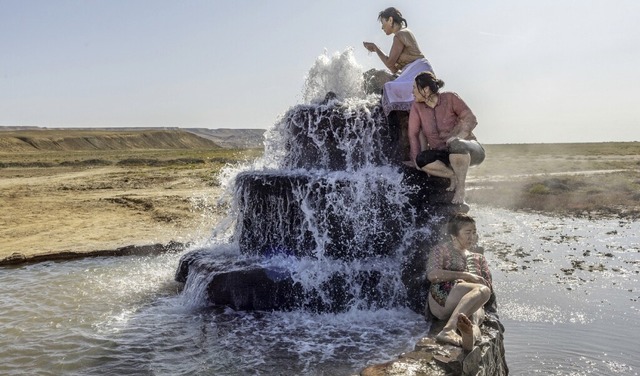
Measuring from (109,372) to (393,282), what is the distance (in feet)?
10.5

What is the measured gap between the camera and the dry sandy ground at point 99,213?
37.1ft

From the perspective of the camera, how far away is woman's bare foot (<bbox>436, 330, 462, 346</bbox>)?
4289 mm

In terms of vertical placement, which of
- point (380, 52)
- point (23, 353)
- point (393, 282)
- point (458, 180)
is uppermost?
point (380, 52)

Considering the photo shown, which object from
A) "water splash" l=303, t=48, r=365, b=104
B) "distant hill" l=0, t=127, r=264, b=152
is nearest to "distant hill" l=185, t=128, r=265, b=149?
"distant hill" l=0, t=127, r=264, b=152

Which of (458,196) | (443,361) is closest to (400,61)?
(458,196)

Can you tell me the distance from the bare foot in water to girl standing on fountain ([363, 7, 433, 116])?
3.91 m

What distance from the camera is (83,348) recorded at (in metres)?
5.53

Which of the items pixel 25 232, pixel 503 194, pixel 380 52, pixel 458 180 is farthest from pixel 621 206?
pixel 25 232

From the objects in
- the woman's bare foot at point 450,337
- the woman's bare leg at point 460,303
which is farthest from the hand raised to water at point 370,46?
the woman's bare foot at point 450,337

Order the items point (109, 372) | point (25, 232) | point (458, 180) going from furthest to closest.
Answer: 1. point (25, 232)
2. point (458, 180)
3. point (109, 372)

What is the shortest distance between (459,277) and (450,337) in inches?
24.9

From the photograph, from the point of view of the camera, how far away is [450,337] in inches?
170

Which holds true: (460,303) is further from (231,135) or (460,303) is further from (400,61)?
(231,135)

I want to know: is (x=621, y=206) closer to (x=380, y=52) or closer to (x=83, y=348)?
(x=380, y=52)
